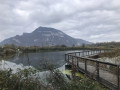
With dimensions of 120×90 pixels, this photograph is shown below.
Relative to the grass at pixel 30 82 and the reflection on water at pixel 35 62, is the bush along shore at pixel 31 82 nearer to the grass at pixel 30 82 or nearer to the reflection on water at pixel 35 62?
the grass at pixel 30 82

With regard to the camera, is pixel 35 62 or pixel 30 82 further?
pixel 35 62

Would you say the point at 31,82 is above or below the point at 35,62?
above

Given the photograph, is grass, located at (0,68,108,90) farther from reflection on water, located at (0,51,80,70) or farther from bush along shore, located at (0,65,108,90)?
reflection on water, located at (0,51,80,70)

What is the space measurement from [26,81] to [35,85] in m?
0.33

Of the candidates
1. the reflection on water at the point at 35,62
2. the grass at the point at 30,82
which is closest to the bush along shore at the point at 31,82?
the grass at the point at 30,82

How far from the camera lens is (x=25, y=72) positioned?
4105 mm

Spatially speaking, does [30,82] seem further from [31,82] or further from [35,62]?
[35,62]

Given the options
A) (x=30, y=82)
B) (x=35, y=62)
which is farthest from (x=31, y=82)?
(x=35, y=62)

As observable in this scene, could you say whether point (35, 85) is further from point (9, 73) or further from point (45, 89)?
point (9, 73)

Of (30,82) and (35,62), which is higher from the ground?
(30,82)

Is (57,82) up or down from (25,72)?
down

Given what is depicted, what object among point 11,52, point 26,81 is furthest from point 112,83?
point 11,52

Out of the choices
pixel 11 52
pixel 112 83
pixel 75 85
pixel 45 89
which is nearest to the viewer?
pixel 75 85

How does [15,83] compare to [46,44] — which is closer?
[15,83]
